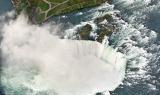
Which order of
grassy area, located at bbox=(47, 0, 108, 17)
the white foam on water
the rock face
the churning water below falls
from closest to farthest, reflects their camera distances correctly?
the churning water below falls, the white foam on water, the rock face, grassy area, located at bbox=(47, 0, 108, 17)

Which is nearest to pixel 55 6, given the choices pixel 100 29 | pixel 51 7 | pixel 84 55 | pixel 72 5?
pixel 51 7

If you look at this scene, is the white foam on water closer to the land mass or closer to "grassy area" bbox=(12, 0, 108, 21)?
the land mass

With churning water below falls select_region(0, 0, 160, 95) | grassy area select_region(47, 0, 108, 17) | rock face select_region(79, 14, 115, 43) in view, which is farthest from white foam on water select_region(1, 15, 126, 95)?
grassy area select_region(47, 0, 108, 17)

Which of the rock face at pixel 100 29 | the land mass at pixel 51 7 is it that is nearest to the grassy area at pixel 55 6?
the land mass at pixel 51 7

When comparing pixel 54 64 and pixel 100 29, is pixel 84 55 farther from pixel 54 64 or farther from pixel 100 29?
pixel 100 29

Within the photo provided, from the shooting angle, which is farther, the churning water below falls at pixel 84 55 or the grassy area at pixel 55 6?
the grassy area at pixel 55 6

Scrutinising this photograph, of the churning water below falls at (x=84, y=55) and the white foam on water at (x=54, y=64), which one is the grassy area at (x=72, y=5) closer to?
the churning water below falls at (x=84, y=55)

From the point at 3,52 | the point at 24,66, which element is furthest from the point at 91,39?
the point at 3,52

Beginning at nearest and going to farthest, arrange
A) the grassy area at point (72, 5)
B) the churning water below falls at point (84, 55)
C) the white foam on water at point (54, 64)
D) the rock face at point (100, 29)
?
the churning water below falls at point (84, 55) → the white foam on water at point (54, 64) → the rock face at point (100, 29) → the grassy area at point (72, 5)
